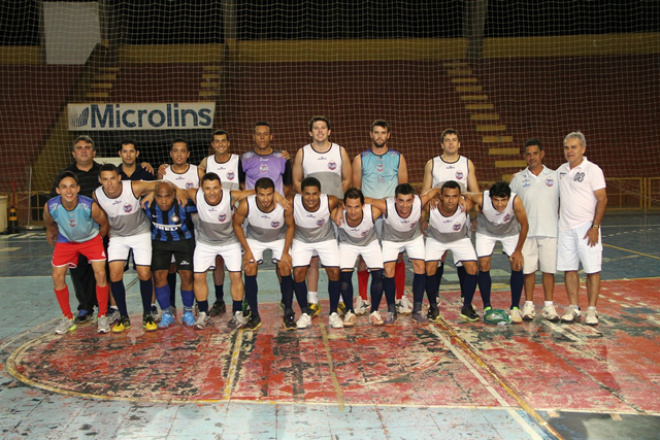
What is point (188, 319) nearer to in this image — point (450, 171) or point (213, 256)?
→ point (213, 256)

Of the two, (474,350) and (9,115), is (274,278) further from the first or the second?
(9,115)

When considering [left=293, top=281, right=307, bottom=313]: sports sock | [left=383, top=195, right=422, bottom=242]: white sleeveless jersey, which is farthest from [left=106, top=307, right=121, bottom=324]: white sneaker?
[left=383, top=195, right=422, bottom=242]: white sleeveless jersey

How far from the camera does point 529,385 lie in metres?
4.39

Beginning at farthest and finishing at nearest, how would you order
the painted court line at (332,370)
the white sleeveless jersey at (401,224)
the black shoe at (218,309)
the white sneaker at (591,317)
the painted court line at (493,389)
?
the black shoe at (218,309), the white sleeveless jersey at (401,224), the white sneaker at (591,317), the painted court line at (332,370), the painted court line at (493,389)

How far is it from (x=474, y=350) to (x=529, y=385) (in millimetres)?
846

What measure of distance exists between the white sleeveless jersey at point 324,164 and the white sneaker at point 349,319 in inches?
50.0

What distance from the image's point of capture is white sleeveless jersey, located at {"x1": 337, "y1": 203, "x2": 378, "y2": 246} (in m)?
6.04

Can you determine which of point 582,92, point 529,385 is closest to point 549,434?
point 529,385

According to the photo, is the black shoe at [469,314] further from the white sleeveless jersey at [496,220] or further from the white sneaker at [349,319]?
the white sneaker at [349,319]

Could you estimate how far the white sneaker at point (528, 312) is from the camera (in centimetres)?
612

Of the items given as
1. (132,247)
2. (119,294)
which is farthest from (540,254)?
(119,294)

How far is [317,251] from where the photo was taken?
20.3 ft

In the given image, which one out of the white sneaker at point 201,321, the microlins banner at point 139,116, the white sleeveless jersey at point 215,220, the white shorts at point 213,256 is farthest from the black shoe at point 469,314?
the microlins banner at point 139,116

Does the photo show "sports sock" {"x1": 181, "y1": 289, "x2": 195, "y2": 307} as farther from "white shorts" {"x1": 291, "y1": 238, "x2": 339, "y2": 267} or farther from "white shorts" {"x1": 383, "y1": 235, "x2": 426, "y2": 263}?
"white shorts" {"x1": 383, "y1": 235, "x2": 426, "y2": 263}
